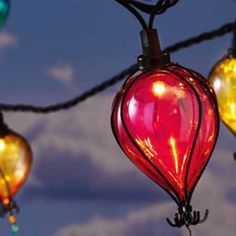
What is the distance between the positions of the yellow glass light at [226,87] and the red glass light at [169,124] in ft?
1.70

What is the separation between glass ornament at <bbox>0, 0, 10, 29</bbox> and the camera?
2156 mm

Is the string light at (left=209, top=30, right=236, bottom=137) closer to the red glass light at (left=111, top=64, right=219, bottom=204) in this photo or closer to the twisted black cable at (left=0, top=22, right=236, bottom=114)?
the twisted black cable at (left=0, top=22, right=236, bottom=114)

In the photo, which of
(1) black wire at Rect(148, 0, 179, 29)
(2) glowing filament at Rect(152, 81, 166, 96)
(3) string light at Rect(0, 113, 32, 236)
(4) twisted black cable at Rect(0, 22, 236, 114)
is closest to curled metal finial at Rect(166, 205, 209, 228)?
(2) glowing filament at Rect(152, 81, 166, 96)

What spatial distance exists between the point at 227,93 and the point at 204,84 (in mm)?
525

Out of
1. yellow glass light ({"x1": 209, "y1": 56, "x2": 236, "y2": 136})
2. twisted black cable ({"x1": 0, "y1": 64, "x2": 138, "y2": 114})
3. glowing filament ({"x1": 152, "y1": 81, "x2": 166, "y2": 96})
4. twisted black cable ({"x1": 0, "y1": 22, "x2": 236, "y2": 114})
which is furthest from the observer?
twisted black cable ({"x1": 0, "y1": 64, "x2": 138, "y2": 114})

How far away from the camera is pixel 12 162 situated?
218 cm

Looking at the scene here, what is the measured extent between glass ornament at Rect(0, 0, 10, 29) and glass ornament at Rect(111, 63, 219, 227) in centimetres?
99

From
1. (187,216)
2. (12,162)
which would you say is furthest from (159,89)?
(12,162)

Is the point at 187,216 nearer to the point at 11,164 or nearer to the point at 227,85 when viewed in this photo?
the point at 227,85

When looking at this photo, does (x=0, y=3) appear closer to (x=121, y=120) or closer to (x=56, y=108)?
(x=56, y=108)

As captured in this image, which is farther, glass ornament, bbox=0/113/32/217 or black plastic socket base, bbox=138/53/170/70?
glass ornament, bbox=0/113/32/217

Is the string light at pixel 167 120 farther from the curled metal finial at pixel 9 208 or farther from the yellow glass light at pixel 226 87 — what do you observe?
the curled metal finial at pixel 9 208

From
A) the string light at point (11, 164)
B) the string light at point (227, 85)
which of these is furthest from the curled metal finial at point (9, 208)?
the string light at point (227, 85)

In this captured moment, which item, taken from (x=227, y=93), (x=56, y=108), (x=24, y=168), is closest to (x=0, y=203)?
(x=24, y=168)
